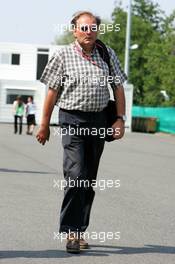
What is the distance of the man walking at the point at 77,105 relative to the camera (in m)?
7.18

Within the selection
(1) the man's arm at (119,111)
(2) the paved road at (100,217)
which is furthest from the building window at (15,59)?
(1) the man's arm at (119,111)

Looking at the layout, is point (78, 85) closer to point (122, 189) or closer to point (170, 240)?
point (170, 240)

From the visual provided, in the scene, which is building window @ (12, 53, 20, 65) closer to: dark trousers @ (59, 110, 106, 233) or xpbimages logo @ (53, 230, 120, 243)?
xpbimages logo @ (53, 230, 120, 243)

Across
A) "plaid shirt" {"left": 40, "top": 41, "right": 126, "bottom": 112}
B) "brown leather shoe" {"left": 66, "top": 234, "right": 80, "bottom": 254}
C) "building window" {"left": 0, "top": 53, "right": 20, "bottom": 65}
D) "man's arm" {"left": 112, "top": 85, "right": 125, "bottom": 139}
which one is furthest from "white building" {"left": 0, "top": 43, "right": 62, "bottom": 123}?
"brown leather shoe" {"left": 66, "top": 234, "right": 80, "bottom": 254}

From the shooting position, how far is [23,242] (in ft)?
25.2

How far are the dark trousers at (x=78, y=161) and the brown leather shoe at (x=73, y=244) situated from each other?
0.08m

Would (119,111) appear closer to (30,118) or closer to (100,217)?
(100,217)

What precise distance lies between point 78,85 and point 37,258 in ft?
4.84

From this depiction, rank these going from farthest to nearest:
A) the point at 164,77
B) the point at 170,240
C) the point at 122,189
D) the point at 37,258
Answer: the point at 164,77
the point at 122,189
the point at 170,240
the point at 37,258

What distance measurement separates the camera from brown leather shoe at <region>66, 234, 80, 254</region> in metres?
7.20

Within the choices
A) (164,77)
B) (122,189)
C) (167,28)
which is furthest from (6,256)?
(167,28)

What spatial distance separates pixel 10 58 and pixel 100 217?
56.3 m

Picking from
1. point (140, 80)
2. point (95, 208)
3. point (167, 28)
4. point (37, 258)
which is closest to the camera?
point (37, 258)

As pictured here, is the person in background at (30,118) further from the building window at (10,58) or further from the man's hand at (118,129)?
the man's hand at (118,129)
